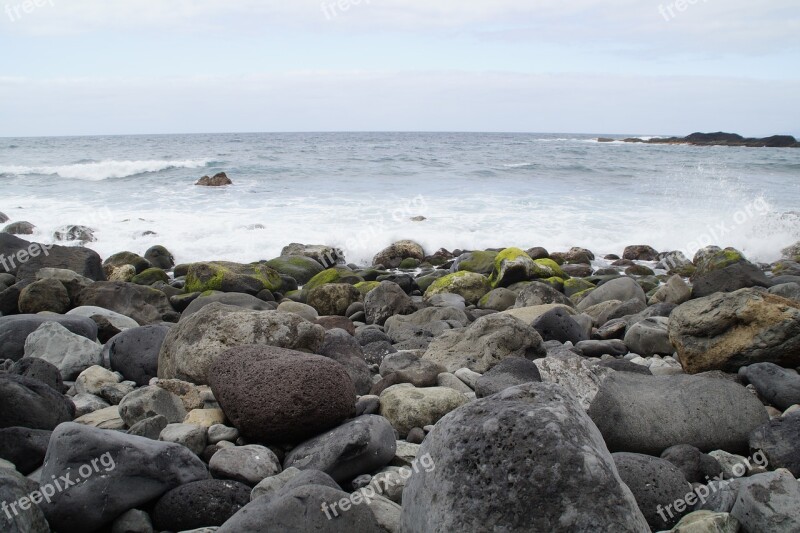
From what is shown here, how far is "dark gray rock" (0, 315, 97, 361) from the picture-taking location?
240 inches

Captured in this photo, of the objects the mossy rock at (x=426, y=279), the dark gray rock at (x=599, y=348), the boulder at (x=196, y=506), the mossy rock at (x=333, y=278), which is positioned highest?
the boulder at (x=196, y=506)

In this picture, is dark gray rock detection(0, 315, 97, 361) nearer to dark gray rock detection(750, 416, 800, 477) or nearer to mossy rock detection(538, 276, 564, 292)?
dark gray rock detection(750, 416, 800, 477)


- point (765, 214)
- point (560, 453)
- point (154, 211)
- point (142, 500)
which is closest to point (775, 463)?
point (560, 453)

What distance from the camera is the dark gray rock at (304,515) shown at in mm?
2865

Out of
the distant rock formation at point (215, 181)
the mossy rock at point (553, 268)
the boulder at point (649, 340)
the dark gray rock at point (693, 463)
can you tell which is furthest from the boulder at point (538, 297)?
the distant rock formation at point (215, 181)

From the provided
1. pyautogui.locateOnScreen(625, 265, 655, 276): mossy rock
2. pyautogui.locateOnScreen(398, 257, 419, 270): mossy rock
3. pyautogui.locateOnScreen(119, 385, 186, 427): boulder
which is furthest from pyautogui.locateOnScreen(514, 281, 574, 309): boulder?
pyautogui.locateOnScreen(119, 385, 186, 427): boulder

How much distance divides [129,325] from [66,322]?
96cm

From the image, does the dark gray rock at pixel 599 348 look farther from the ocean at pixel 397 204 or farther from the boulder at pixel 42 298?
the ocean at pixel 397 204

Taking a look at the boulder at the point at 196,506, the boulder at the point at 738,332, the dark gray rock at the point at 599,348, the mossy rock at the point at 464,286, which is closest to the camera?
the boulder at the point at 196,506

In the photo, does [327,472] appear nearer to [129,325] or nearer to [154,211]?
[129,325]

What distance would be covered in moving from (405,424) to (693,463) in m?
1.79

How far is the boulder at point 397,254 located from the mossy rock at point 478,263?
54.7 inches

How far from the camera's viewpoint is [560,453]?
251 centimetres

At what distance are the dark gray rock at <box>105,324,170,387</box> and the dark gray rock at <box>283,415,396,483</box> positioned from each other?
2379mm
